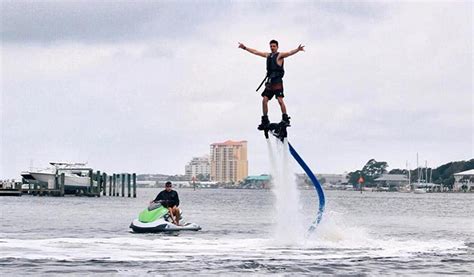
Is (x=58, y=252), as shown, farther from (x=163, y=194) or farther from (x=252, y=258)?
(x=163, y=194)

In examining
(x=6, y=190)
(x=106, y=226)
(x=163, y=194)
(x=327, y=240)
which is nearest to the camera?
(x=327, y=240)

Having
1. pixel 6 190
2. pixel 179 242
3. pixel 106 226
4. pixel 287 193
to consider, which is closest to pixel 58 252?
pixel 179 242

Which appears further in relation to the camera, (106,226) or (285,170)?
(106,226)

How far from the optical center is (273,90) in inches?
1131

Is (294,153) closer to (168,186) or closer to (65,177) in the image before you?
(168,186)

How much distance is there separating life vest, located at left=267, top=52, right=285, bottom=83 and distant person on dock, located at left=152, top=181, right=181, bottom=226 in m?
12.4

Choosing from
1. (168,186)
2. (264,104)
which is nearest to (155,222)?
(168,186)

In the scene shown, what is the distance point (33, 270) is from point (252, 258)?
6625mm

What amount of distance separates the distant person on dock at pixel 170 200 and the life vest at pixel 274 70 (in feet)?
40.8

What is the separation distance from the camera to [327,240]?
109 ft

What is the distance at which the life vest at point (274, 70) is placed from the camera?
28531 millimetres

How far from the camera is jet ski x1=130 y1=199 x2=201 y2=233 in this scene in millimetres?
40406

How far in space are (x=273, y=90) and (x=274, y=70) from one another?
0.61m

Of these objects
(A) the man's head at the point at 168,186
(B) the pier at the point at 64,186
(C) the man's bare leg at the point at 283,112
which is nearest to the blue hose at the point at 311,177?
(C) the man's bare leg at the point at 283,112
